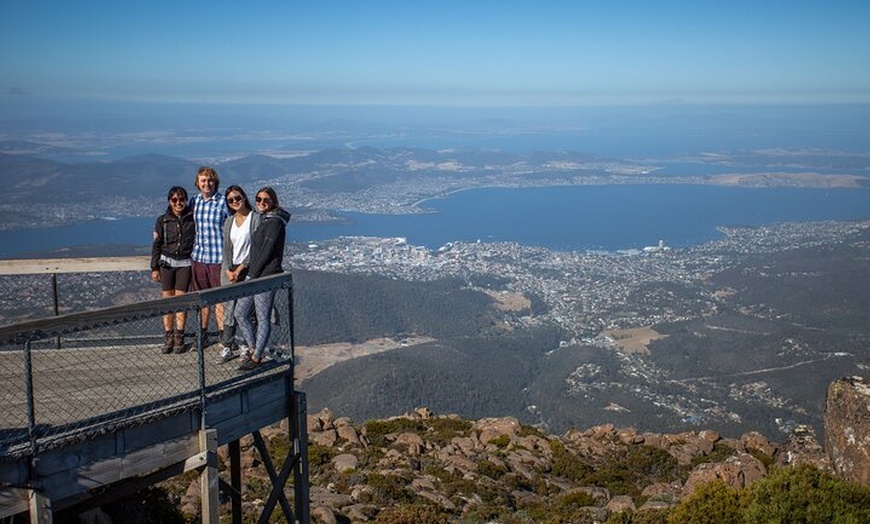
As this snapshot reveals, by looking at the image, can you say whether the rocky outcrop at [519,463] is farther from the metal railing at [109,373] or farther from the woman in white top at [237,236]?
the woman in white top at [237,236]

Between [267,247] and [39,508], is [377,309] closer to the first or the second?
[267,247]

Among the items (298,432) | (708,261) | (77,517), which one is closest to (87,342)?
(77,517)

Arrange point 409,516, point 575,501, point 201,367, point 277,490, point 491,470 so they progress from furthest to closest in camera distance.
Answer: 1. point 491,470
2. point 575,501
3. point 409,516
4. point 277,490
5. point 201,367

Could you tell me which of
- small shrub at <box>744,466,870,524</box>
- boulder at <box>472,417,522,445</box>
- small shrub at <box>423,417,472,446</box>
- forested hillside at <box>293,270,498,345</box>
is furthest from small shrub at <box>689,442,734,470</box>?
forested hillside at <box>293,270,498,345</box>

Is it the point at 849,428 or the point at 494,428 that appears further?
the point at 494,428

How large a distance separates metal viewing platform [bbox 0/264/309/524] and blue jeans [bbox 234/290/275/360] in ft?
0.49

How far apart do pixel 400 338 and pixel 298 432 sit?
57.5m

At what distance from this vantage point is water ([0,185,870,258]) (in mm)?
109075

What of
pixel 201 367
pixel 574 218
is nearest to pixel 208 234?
pixel 201 367

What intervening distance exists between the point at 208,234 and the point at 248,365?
187 cm

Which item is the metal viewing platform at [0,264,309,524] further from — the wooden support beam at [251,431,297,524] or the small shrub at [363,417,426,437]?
the small shrub at [363,417,426,437]

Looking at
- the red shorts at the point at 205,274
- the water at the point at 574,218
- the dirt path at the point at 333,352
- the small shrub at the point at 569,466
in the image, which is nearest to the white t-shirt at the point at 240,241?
the red shorts at the point at 205,274

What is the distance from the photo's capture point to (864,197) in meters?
168

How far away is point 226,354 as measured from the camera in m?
7.32
